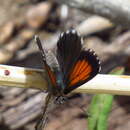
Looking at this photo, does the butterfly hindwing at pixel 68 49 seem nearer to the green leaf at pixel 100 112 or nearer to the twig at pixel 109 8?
the green leaf at pixel 100 112

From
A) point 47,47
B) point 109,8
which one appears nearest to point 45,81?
point 109,8

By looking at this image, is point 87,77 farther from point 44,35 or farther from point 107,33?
point 44,35

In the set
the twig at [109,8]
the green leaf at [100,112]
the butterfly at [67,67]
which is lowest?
the green leaf at [100,112]

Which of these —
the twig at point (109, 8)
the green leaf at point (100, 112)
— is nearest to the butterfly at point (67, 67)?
the green leaf at point (100, 112)

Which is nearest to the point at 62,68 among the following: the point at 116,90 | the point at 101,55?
the point at 116,90

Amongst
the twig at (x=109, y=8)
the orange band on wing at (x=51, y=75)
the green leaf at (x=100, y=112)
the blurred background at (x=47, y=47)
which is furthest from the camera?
the blurred background at (x=47, y=47)

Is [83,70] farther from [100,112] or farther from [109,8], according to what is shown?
[109,8]

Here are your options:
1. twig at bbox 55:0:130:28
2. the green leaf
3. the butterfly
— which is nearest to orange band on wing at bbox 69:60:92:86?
the butterfly

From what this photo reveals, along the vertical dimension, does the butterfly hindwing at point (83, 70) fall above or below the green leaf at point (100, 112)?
above
